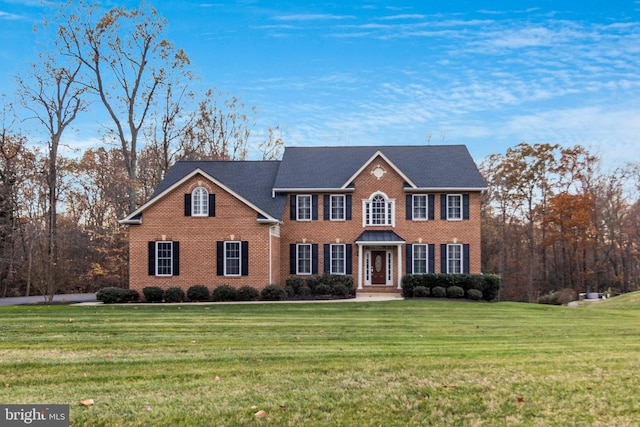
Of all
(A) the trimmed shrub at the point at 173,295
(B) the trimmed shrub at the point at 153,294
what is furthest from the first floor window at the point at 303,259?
(B) the trimmed shrub at the point at 153,294

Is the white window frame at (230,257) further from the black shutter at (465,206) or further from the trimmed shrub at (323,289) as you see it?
the black shutter at (465,206)

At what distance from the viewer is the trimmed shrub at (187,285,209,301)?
2509cm

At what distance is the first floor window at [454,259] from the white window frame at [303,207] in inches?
274

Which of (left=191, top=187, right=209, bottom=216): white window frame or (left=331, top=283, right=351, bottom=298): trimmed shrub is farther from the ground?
(left=191, top=187, right=209, bottom=216): white window frame

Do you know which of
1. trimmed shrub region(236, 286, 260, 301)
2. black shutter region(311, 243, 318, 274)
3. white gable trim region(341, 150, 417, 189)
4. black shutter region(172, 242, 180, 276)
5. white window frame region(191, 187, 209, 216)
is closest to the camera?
trimmed shrub region(236, 286, 260, 301)

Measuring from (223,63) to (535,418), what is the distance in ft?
72.9

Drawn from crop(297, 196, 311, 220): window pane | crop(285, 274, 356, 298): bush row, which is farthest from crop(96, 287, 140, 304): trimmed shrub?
crop(297, 196, 311, 220): window pane

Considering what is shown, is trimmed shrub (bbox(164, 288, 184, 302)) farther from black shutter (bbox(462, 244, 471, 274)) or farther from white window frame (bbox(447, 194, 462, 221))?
black shutter (bbox(462, 244, 471, 274))

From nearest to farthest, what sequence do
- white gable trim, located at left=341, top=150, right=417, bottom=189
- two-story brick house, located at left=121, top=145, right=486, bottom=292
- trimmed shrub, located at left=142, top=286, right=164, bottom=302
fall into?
1. trimmed shrub, located at left=142, top=286, right=164, bottom=302
2. two-story brick house, located at left=121, top=145, right=486, bottom=292
3. white gable trim, located at left=341, top=150, right=417, bottom=189

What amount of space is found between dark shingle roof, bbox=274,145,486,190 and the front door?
384 centimetres

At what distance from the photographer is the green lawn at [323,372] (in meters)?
6.23

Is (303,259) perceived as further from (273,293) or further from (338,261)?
(273,293)

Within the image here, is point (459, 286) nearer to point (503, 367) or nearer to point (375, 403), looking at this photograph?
point (503, 367)

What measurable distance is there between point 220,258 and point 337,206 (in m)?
6.59
